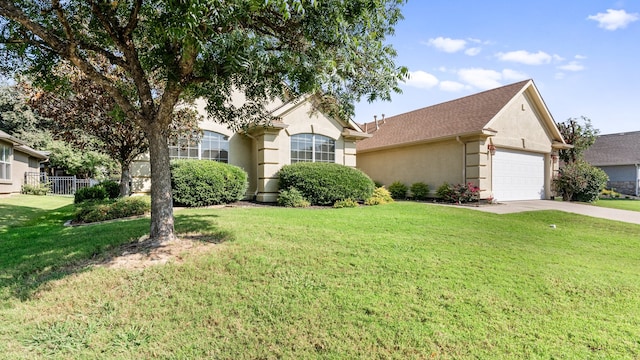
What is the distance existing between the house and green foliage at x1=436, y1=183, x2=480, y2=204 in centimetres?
38

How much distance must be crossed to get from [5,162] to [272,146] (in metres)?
16.9

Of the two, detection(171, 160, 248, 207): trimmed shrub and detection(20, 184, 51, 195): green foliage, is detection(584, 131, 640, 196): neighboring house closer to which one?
detection(171, 160, 248, 207): trimmed shrub

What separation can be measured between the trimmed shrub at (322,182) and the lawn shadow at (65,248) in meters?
5.00

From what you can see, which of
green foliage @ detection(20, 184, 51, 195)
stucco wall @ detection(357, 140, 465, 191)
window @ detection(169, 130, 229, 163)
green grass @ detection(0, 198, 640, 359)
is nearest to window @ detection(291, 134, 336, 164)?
window @ detection(169, 130, 229, 163)

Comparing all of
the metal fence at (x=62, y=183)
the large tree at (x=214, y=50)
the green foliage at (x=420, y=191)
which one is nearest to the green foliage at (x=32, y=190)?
the metal fence at (x=62, y=183)

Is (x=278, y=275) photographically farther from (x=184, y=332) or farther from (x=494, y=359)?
(x=494, y=359)

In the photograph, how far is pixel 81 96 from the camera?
10633 mm

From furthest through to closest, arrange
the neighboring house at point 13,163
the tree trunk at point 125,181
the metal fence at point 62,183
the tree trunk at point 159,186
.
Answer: the metal fence at point 62,183
the neighboring house at point 13,163
the tree trunk at point 125,181
the tree trunk at point 159,186

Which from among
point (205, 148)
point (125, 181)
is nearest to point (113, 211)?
point (125, 181)

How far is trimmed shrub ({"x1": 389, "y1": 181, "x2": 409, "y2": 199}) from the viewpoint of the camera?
1772 cm

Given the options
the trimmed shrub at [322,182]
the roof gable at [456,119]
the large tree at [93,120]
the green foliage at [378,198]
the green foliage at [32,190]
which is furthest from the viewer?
the green foliage at [32,190]

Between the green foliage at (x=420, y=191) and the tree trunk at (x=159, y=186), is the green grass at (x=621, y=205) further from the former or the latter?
the tree trunk at (x=159, y=186)

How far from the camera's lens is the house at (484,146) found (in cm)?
1493

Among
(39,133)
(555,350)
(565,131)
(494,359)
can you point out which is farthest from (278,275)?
(39,133)
